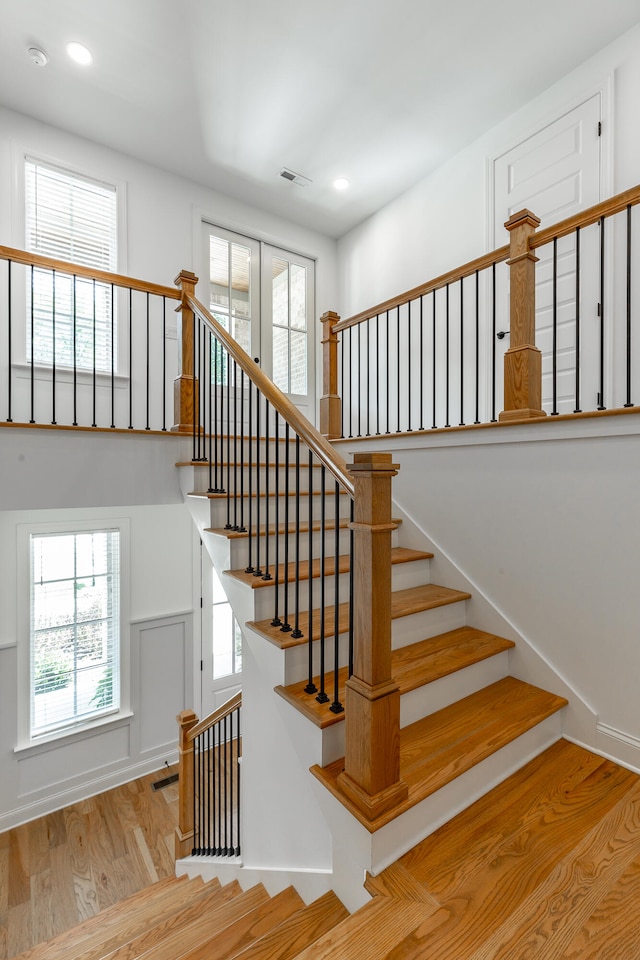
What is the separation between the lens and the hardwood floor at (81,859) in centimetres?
287

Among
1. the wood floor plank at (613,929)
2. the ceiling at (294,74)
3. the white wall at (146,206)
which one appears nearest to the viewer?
the wood floor plank at (613,929)

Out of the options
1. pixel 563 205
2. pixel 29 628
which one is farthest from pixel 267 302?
pixel 29 628

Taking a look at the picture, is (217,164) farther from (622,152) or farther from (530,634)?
(530,634)

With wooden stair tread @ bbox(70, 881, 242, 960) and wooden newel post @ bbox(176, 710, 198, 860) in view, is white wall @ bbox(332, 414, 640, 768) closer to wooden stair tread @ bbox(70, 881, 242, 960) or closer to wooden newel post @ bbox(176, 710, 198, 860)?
wooden stair tread @ bbox(70, 881, 242, 960)

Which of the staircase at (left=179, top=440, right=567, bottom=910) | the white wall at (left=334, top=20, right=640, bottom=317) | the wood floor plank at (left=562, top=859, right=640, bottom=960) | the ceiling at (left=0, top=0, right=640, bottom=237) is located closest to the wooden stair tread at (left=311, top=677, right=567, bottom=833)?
the staircase at (left=179, top=440, right=567, bottom=910)

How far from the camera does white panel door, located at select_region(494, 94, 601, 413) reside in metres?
2.87

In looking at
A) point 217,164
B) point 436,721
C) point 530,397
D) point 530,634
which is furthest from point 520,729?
point 217,164

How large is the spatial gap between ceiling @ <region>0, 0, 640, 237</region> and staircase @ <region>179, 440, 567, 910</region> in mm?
2588

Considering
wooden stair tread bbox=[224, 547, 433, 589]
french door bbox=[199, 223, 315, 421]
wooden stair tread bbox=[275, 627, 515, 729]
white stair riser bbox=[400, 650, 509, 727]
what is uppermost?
french door bbox=[199, 223, 315, 421]

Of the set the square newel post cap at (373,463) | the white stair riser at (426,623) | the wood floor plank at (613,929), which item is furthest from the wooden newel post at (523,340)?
the wood floor plank at (613,929)

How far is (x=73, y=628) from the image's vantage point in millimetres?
3857

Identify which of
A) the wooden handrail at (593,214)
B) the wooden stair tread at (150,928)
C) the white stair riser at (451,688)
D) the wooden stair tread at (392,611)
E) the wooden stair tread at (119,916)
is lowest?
the wooden stair tread at (119,916)

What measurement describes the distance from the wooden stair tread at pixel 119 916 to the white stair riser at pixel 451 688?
Result: 1.78 metres

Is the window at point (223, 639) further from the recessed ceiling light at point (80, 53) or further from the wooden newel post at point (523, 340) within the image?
the recessed ceiling light at point (80, 53)
